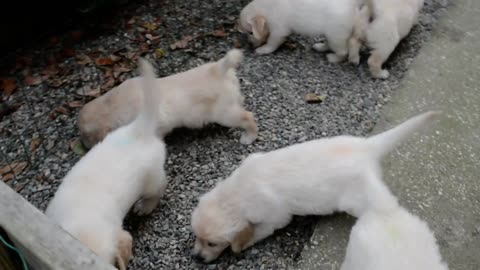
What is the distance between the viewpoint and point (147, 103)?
2.66 m

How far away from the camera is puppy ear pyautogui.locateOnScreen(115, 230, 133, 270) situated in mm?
2402

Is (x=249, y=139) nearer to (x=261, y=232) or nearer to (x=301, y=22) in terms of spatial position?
(x=261, y=232)

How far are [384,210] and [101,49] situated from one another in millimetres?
2635

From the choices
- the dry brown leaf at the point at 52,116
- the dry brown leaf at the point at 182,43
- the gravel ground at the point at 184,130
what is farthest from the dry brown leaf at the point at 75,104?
the dry brown leaf at the point at 182,43

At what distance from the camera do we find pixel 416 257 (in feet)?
7.21

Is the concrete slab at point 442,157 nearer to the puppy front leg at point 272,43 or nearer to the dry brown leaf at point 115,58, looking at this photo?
the puppy front leg at point 272,43

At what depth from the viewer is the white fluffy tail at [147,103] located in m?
2.60

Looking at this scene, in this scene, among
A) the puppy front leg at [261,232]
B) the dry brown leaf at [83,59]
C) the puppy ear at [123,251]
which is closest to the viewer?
the puppy ear at [123,251]

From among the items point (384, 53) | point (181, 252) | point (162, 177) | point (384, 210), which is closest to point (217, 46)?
point (384, 53)

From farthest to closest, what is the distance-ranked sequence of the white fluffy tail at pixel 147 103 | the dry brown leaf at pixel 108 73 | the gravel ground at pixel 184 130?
the dry brown leaf at pixel 108 73 → the gravel ground at pixel 184 130 → the white fluffy tail at pixel 147 103

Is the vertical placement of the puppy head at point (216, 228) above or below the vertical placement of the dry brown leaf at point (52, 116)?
above

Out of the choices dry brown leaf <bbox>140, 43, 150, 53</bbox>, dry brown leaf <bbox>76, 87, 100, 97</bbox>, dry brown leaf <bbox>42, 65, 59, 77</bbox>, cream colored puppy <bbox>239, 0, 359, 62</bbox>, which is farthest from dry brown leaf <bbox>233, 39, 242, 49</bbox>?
dry brown leaf <bbox>42, 65, 59, 77</bbox>

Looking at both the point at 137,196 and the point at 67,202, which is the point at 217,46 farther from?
the point at 67,202

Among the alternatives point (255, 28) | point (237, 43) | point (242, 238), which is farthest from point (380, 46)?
point (242, 238)
